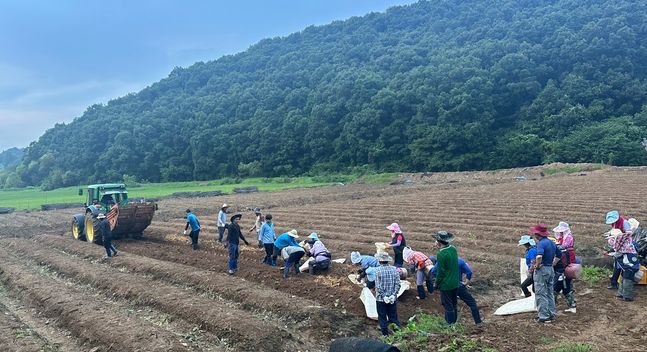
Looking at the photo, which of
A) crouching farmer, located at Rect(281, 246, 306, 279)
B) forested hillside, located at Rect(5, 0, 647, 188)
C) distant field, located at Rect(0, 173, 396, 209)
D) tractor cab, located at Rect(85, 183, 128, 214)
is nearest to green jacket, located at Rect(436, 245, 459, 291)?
crouching farmer, located at Rect(281, 246, 306, 279)

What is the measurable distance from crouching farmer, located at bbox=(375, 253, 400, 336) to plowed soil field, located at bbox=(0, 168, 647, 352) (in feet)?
1.70

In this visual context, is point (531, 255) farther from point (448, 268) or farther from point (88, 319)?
point (88, 319)

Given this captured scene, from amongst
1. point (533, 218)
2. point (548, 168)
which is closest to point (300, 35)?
point (548, 168)

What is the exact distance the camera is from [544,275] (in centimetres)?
815

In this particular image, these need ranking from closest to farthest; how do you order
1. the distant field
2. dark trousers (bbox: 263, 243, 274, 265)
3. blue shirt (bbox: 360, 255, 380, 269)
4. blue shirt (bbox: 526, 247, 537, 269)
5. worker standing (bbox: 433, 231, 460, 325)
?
worker standing (bbox: 433, 231, 460, 325) < blue shirt (bbox: 526, 247, 537, 269) < blue shirt (bbox: 360, 255, 380, 269) < dark trousers (bbox: 263, 243, 274, 265) < the distant field

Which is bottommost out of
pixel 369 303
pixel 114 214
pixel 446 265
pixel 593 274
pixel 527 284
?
pixel 593 274

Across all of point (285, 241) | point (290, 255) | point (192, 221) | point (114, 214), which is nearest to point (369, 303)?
point (290, 255)

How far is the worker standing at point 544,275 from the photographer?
317 inches

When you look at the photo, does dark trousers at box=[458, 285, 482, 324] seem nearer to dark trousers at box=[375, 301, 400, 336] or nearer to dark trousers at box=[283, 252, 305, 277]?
dark trousers at box=[375, 301, 400, 336]

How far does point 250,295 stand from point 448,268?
423cm

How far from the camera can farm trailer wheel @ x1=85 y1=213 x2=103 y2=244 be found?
17.6 meters

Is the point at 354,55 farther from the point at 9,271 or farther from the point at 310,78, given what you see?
the point at 9,271

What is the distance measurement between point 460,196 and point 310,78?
6552 cm

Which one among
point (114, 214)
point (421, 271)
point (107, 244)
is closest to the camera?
point (421, 271)
